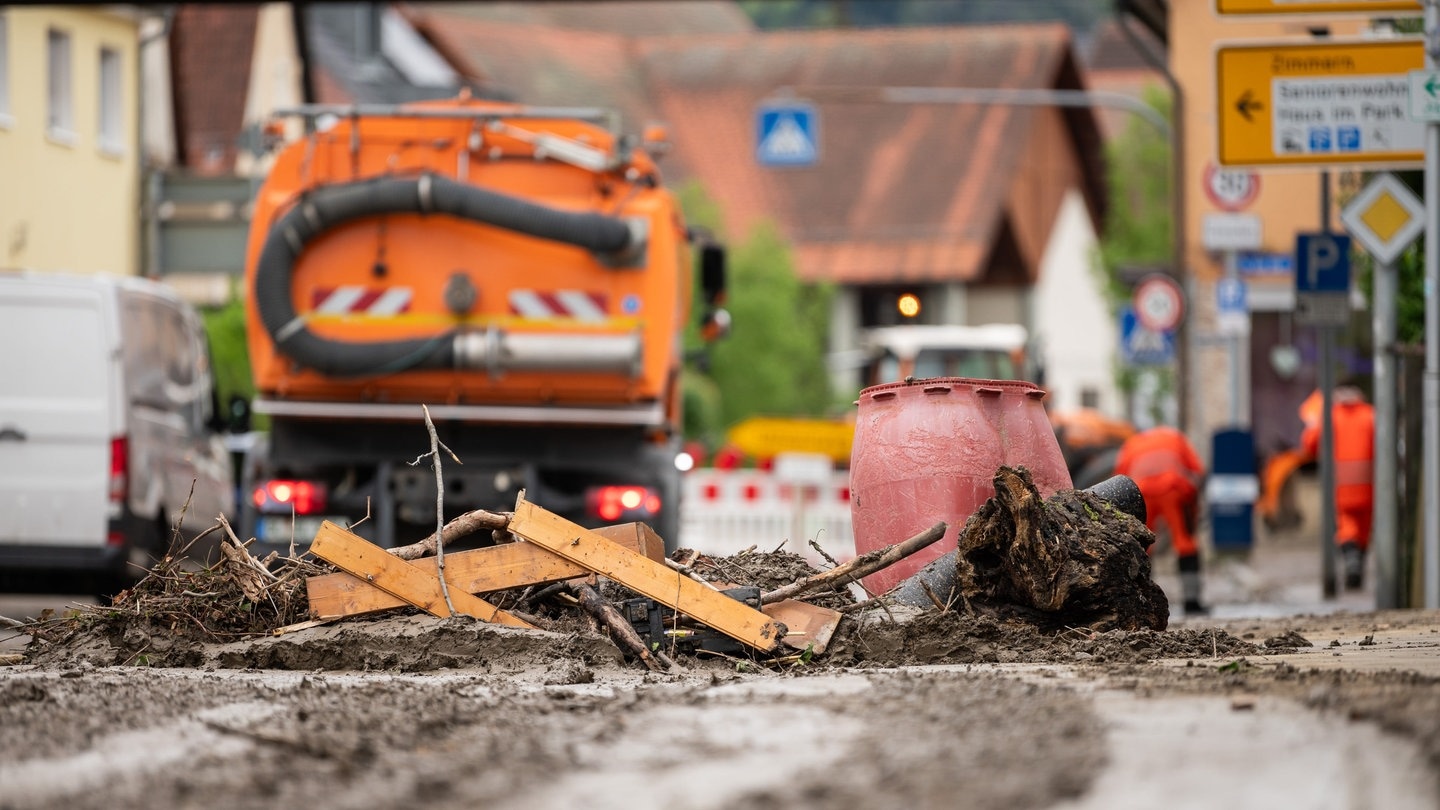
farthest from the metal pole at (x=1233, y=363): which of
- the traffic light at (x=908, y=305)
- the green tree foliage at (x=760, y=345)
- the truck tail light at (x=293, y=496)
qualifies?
the green tree foliage at (x=760, y=345)

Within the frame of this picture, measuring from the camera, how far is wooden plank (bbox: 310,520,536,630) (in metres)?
9.45

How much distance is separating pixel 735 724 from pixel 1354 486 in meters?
13.9

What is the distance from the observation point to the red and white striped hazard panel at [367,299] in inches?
559

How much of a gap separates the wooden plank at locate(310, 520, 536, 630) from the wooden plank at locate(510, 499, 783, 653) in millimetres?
340

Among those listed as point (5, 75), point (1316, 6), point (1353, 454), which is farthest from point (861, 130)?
point (1316, 6)

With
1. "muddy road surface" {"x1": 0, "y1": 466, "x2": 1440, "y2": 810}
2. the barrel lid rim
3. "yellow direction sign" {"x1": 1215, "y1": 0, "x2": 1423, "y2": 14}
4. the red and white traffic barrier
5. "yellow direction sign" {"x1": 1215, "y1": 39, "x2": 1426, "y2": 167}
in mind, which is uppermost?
"yellow direction sign" {"x1": 1215, "y1": 0, "x2": 1423, "y2": 14}

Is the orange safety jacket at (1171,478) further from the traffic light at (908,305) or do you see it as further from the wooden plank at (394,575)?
the wooden plank at (394,575)

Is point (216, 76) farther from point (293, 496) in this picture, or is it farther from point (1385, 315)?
point (1385, 315)

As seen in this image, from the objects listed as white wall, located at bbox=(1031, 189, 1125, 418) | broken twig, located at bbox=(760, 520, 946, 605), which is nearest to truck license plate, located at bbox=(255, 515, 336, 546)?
broken twig, located at bbox=(760, 520, 946, 605)

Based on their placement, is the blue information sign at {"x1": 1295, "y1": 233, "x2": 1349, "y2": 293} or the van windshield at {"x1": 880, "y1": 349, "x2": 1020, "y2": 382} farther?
the van windshield at {"x1": 880, "y1": 349, "x2": 1020, "y2": 382}

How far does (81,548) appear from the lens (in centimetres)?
1509

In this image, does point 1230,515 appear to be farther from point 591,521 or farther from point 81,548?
point 81,548

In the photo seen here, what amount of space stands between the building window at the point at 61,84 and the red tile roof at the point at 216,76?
9.32 metres

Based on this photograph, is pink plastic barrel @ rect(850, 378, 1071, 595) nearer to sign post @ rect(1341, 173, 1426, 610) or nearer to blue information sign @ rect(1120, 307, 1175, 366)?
sign post @ rect(1341, 173, 1426, 610)
